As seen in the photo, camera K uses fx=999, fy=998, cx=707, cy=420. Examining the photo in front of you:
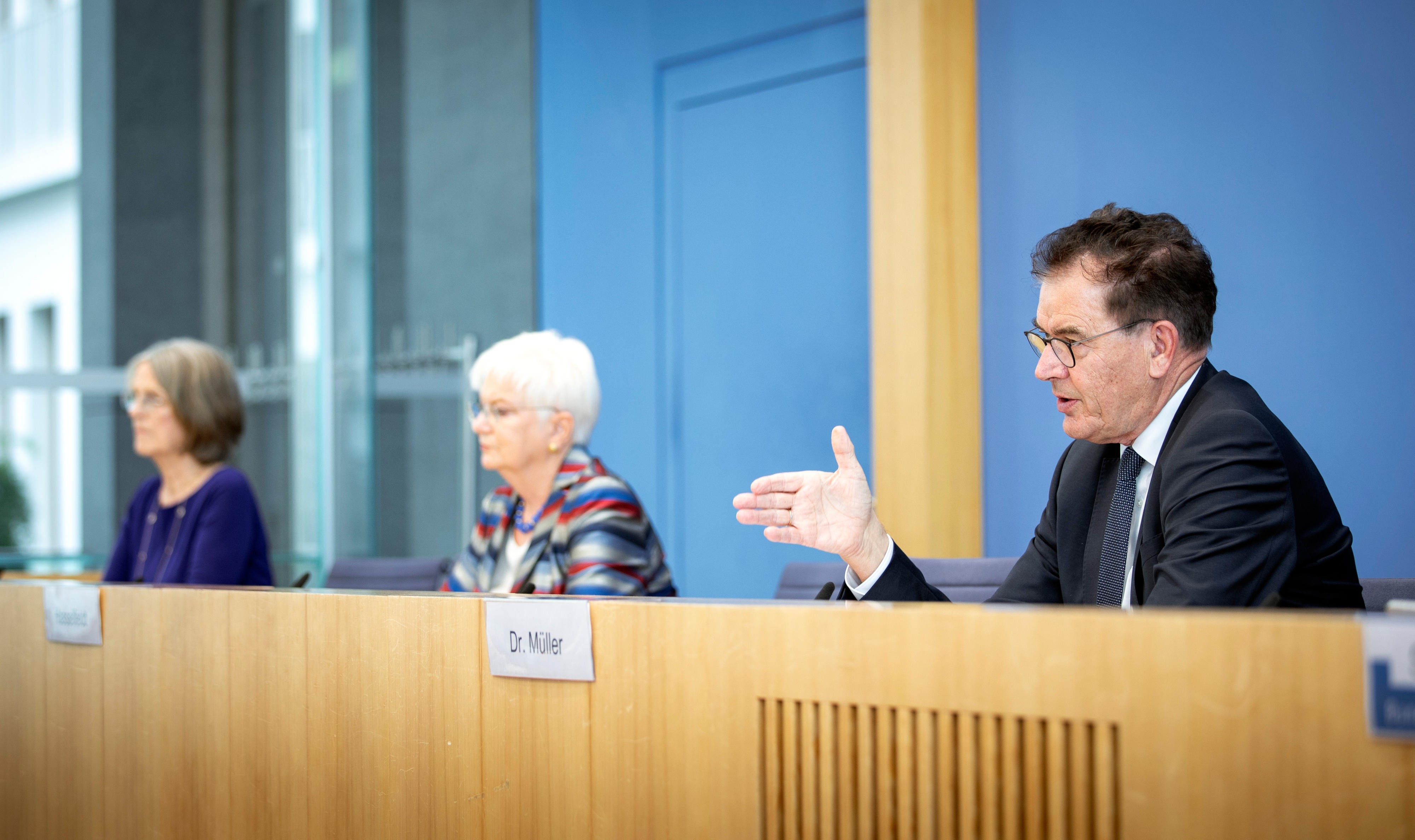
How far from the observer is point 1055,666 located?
84 centimetres

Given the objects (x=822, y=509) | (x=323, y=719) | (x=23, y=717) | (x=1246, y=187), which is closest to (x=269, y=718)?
(x=323, y=719)

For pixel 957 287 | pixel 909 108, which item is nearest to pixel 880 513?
pixel 957 287

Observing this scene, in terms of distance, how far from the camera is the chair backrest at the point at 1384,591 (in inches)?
58.3

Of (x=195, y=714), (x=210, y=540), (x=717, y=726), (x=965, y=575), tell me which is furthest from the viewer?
(x=210, y=540)

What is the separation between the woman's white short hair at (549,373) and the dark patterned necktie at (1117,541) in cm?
127

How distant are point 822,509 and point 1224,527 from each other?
1.73ft

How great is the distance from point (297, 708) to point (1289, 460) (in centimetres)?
135

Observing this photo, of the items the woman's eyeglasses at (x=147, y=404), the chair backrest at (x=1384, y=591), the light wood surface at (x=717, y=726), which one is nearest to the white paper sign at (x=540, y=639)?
the light wood surface at (x=717, y=726)

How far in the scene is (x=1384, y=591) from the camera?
4.93 ft

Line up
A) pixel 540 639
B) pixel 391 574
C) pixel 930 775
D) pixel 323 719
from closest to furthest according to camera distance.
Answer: pixel 930 775 → pixel 540 639 → pixel 323 719 → pixel 391 574

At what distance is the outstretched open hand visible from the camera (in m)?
1.45

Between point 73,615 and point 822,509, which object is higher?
point 822,509

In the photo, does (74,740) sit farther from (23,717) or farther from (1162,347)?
(1162,347)

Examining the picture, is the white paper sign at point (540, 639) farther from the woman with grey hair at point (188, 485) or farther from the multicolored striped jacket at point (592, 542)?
→ the woman with grey hair at point (188, 485)
